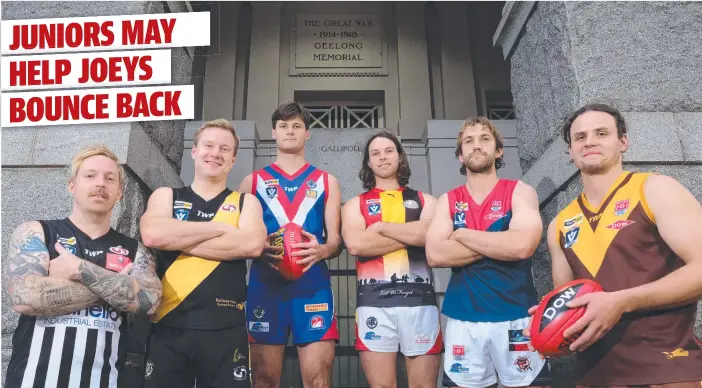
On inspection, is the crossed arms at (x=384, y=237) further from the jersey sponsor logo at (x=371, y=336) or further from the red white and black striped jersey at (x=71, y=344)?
the red white and black striped jersey at (x=71, y=344)

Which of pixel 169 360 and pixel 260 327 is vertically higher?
pixel 260 327

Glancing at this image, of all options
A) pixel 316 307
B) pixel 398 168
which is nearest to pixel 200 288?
pixel 316 307

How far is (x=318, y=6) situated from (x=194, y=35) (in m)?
6.31

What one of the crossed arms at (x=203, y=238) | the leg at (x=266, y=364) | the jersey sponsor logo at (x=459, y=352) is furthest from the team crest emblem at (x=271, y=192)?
the jersey sponsor logo at (x=459, y=352)

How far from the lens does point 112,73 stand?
462cm

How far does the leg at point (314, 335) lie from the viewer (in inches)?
145

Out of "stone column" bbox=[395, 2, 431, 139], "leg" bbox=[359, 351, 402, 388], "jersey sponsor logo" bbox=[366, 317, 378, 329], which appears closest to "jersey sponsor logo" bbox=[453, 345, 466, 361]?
"leg" bbox=[359, 351, 402, 388]

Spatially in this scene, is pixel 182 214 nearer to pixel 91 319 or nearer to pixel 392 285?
pixel 91 319

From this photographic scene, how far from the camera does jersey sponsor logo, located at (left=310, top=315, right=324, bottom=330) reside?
379cm

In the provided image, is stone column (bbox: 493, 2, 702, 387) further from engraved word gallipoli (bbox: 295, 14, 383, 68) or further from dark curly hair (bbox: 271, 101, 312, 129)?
engraved word gallipoli (bbox: 295, 14, 383, 68)

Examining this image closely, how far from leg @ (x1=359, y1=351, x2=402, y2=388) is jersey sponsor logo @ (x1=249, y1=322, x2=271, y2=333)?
73 centimetres

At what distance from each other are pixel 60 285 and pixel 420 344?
2.31m

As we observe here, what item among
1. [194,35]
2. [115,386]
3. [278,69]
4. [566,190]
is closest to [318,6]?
[278,69]

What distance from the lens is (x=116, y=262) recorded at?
3135 millimetres
